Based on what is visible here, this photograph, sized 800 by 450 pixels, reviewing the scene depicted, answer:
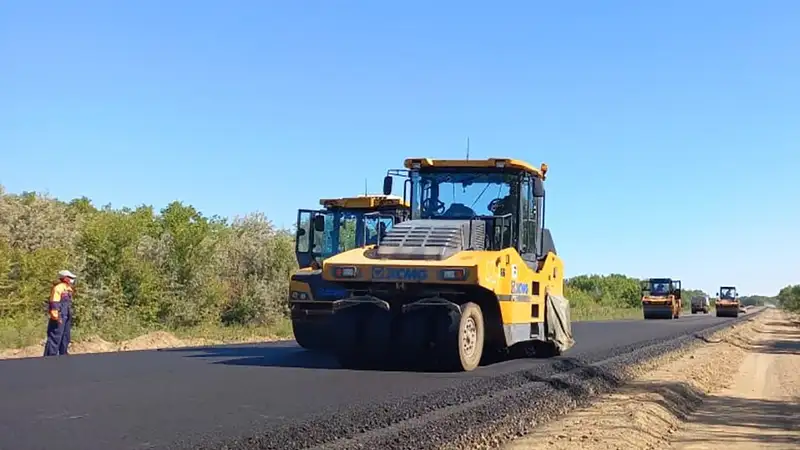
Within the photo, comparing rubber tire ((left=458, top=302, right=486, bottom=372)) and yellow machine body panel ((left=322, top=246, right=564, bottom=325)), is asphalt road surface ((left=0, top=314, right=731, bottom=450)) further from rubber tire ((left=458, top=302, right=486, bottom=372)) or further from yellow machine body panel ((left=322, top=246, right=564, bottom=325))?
yellow machine body panel ((left=322, top=246, right=564, bottom=325))

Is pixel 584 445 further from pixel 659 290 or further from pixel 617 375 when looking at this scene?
pixel 659 290

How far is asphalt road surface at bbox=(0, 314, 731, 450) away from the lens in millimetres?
6004

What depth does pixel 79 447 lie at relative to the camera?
547 cm

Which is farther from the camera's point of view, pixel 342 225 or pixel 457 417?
pixel 342 225

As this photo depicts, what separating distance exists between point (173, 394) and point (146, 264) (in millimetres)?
18094

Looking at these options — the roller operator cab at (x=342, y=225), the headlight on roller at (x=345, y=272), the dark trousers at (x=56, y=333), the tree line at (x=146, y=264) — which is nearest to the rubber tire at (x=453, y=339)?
the headlight on roller at (x=345, y=272)

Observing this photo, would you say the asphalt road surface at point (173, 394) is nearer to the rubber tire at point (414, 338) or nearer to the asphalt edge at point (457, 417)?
the asphalt edge at point (457, 417)

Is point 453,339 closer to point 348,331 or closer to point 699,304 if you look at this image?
point 348,331

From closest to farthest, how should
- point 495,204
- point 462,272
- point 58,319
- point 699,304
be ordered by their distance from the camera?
point 462,272
point 495,204
point 58,319
point 699,304

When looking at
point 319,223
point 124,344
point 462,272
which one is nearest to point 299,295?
point 319,223

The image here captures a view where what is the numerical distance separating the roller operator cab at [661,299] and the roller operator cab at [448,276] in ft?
120

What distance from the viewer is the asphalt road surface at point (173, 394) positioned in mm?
6004

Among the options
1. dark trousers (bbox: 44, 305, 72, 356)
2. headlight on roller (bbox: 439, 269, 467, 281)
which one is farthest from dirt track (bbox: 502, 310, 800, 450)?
dark trousers (bbox: 44, 305, 72, 356)

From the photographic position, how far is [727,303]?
201 feet
